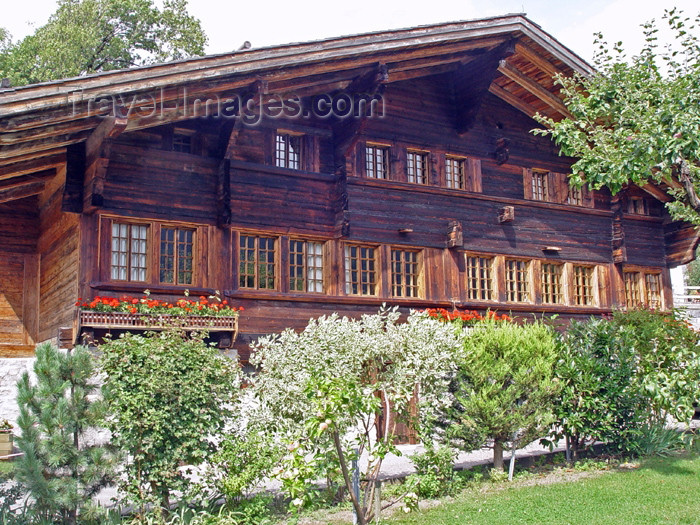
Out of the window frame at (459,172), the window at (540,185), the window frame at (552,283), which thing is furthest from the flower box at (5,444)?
the window at (540,185)

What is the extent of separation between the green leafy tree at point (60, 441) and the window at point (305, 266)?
8374 millimetres

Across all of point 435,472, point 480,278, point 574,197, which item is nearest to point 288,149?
point 480,278

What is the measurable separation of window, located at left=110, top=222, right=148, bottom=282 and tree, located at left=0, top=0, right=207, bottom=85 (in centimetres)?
1634

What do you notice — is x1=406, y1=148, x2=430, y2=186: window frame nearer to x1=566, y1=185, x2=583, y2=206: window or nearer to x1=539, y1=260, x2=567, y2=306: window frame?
x1=539, y1=260, x2=567, y2=306: window frame

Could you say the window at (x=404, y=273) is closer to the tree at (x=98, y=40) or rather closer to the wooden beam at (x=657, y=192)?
the wooden beam at (x=657, y=192)

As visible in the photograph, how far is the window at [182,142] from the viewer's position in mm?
16141

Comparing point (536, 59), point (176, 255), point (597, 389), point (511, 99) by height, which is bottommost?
point (597, 389)

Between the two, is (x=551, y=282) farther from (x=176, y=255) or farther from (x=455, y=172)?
(x=176, y=255)

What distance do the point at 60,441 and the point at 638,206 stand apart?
19405 mm

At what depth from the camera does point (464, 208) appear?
19.6 metres

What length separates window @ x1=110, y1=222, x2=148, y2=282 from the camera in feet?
49.0

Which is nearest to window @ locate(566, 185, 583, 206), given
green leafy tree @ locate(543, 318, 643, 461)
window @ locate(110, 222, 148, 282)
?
green leafy tree @ locate(543, 318, 643, 461)

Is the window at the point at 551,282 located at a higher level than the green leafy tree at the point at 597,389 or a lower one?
higher

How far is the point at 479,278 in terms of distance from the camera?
19703 millimetres
